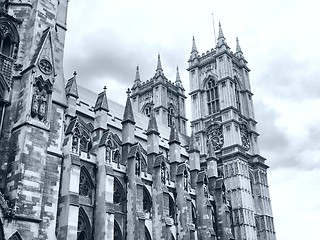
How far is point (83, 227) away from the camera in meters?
26.6

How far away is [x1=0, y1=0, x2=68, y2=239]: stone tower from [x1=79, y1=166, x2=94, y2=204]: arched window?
11.2m

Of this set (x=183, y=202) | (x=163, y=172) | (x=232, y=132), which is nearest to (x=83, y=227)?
(x=163, y=172)

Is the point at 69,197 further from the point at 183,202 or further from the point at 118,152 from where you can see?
the point at 183,202

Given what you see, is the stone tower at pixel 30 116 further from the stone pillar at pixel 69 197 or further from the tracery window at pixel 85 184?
the tracery window at pixel 85 184

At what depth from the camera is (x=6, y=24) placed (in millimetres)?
17188

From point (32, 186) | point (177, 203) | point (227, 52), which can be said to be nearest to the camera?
point (32, 186)

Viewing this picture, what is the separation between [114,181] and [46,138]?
52.6 feet

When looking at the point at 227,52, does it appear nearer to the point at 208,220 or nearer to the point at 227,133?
the point at 227,133

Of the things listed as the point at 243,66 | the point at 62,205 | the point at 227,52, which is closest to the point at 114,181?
the point at 62,205

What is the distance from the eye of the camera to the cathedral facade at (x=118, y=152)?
15.2 meters

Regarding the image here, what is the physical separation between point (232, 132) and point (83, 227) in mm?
25790

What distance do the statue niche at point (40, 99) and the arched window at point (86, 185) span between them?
1303cm

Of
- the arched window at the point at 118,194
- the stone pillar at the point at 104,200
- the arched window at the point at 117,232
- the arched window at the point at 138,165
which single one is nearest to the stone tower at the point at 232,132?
the arched window at the point at 138,165

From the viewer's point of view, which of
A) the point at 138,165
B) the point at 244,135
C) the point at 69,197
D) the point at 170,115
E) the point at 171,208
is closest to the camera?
the point at 69,197
